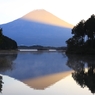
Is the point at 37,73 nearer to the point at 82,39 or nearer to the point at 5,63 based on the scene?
the point at 5,63

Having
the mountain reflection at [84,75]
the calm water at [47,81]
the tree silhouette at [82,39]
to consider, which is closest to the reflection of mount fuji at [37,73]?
the calm water at [47,81]

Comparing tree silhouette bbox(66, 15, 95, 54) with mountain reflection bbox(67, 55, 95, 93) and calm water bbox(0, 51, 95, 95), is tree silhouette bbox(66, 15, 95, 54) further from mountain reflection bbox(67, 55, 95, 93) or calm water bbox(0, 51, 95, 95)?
calm water bbox(0, 51, 95, 95)

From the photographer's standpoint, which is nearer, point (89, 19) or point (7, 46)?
point (89, 19)

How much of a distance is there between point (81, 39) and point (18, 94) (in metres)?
44.9

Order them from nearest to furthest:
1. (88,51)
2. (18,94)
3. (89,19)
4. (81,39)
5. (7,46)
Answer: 1. (18,94)
2. (88,51)
3. (89,19)
4. (81,39)
5. (7,46)

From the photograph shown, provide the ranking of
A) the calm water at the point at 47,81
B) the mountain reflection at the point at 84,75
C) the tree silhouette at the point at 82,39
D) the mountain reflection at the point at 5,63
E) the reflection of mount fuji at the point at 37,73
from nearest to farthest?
1. the calm water at the point at 47,81
2. the mountain reflection at the point at 84,75
3. the reflection of mount fuji at the point at 37,73
4. the mountain reflection at the point at 5,63
5. the tree silhouette at the point at 82,39

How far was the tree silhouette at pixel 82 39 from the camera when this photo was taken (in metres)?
45.4

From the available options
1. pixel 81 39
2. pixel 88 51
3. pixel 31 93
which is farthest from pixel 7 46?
pixel 31 93

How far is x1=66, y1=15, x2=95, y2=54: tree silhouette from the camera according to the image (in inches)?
1788

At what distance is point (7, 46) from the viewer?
88.4 m

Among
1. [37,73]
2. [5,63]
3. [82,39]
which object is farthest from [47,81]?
[82,39]

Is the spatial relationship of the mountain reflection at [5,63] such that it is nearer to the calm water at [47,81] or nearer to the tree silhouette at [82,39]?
the calm water at [47,81]

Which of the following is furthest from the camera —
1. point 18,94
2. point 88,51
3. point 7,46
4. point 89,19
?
point 7,46

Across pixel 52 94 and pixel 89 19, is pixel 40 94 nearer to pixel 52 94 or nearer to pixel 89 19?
pixel 52 94
